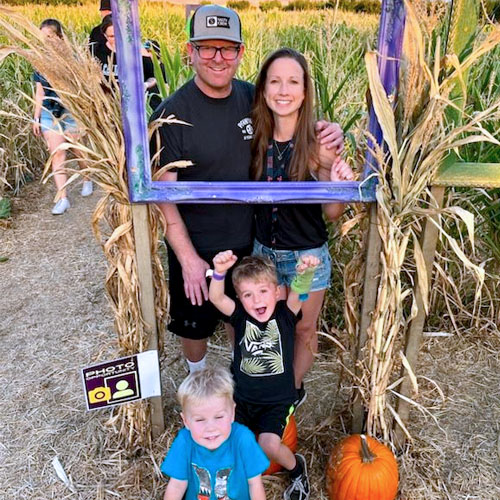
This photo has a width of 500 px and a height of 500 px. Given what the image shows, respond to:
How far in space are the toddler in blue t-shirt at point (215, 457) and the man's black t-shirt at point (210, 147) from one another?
67cm

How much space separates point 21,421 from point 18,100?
3.96m

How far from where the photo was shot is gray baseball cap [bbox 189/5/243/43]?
2029 mm

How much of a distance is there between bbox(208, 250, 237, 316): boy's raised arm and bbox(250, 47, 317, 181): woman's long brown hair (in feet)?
1.40

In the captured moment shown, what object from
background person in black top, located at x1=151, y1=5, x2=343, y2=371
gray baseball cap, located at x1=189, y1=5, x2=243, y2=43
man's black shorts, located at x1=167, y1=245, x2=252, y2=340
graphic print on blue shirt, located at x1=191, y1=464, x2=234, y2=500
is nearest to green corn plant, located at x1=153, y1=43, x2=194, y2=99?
background person in black top, located at x1=151, y1=5, x2=343, y2=371

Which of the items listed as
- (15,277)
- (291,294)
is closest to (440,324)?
(291,294)

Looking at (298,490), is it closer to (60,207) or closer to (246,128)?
(246,128)

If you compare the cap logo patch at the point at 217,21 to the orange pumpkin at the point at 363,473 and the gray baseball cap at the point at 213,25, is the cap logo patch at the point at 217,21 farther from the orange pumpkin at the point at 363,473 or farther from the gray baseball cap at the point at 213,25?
the orange pumpkin at the point at 363,473

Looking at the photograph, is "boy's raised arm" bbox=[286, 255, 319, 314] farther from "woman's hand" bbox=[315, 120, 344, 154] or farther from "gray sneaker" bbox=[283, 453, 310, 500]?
"gray sneaker" bbox=[283, 453, 310, 500]

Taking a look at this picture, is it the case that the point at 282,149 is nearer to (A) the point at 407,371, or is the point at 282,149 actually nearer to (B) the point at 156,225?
(B) the point at 156,225

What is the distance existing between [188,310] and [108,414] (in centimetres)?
65

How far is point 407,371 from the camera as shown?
2.14m

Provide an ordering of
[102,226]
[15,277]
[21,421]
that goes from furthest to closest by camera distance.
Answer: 1. [102,226]
2. [15,277]
3. [21,421]

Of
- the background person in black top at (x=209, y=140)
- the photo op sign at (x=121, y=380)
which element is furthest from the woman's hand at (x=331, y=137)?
the photo op sign at (x=121, y=380)

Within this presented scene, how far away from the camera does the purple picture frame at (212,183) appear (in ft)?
5.55
